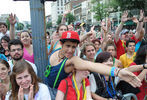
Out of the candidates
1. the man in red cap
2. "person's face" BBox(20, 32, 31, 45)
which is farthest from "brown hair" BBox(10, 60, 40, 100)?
"person's face" BBox(20, 32, 31, 45)

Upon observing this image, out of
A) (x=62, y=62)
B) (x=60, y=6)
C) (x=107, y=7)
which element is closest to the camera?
(x=62, y=62)

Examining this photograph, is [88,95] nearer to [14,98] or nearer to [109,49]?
[14,98]

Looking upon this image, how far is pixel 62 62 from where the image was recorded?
2.12 m

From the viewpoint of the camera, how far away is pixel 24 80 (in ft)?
6.58

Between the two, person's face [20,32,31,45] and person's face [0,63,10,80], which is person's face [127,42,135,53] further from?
person's face [0,63,10,80]

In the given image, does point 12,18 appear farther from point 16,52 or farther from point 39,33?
point 39,33

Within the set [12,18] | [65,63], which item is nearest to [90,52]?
[65,63]

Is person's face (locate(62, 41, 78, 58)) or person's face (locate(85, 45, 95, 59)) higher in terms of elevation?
person's face (locate(62, 41, 78, 58))

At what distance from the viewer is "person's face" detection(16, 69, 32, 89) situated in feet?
6.53

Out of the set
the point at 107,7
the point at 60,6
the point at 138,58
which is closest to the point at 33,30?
Answer: the point at 138,58

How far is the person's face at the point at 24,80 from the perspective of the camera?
6.53 feet

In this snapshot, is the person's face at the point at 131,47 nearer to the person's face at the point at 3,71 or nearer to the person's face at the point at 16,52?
the person's face at the point at 16,52

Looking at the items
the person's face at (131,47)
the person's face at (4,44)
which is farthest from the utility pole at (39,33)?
the person's face at (131,47)

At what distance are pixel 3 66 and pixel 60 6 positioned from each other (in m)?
126
